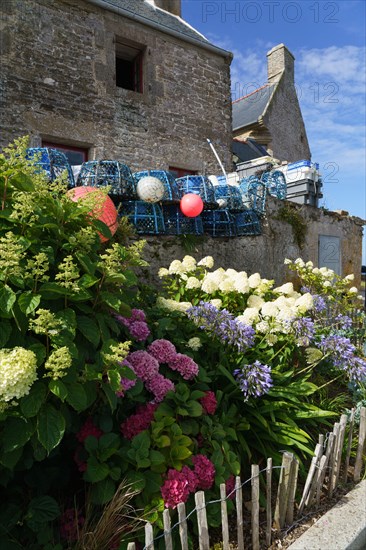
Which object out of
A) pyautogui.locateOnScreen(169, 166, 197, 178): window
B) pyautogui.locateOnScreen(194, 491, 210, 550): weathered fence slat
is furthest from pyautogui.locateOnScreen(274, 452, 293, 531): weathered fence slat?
pyautogui.locateOnScreen(169, 166, 197, 178): window

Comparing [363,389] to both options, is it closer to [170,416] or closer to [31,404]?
[170,416]

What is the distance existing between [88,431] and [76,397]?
516mm

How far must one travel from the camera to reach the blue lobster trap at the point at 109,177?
4.60m

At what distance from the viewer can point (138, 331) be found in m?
2.30

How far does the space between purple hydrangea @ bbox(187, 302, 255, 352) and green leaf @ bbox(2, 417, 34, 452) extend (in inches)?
59.2

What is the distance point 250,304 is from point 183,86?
689 cm

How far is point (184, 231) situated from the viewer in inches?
208

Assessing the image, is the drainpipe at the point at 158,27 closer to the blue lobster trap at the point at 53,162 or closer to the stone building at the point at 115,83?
the stone building at the point at 115,83

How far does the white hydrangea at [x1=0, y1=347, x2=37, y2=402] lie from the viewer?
4.30 feet

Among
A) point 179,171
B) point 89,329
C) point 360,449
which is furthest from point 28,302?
point 179,171

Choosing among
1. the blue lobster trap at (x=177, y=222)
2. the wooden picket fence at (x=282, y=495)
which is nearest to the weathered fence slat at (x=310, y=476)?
the wooden picket fence at (x=282, y=495)

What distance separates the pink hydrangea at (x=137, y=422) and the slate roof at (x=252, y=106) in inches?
549

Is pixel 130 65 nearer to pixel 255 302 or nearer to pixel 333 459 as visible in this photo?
pixel 255 302

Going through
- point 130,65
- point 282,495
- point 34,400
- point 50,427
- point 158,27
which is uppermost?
point 158,27
